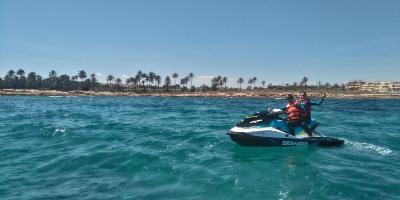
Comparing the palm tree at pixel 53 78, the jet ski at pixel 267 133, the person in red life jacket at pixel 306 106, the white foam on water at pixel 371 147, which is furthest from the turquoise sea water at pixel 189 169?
the palm tree at pixel 53 78

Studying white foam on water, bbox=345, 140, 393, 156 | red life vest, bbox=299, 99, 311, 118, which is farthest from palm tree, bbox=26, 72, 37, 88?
white foam on water, bbox=345, 140, 393, 156

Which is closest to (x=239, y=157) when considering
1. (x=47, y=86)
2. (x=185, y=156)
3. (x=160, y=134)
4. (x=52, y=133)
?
(x=185, y=156)

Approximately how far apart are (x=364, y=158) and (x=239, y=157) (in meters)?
4.68

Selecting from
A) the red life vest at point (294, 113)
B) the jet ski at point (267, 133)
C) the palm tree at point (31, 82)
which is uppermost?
Result: the palm tree at point (31, 82)

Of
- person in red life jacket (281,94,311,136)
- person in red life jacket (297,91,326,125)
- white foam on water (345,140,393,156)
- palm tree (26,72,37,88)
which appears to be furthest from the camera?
palm tree (26,72,37,88)

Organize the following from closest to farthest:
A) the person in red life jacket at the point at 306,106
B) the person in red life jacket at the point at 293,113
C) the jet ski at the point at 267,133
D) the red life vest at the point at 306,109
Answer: the jet ski at the point at 267,133, the person in red life jacket at the point at 293,113, the red life vest at the point at 306,109, the person in red life jacket at the point at 306,106

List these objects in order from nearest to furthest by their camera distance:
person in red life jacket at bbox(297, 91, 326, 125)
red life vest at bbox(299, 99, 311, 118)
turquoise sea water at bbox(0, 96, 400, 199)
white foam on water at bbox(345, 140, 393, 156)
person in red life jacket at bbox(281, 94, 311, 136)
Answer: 1. turquoise sea water at bbox(0, 96, 400, 199)
2. white foam on water at bbox(345, 140, 393, 156)
3. person in red life jacket at bbox(281, 94, 311, 136)
4. red life vest at bbox(299, 99, 311, 118)
5. person in red life jacket at bbox(297, 91, 326, 125)

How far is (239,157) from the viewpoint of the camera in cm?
1455

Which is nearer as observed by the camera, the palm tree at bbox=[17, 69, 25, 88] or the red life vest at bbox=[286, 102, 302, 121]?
the red life vest at bbox=[286, 102, 302, 121]

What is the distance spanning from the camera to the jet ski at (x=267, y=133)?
15609 millimetres

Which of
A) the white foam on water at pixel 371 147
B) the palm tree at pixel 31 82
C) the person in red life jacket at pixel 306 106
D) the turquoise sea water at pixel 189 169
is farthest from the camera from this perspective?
the palm tree at pixel 31 82

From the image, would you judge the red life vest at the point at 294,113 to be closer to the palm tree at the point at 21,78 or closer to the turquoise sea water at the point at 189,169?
the turquoise sea water at the point at 189,169

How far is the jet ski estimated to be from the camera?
15.6m

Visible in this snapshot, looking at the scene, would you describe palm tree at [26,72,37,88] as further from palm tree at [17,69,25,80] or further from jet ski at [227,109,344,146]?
jet ski at [227,109,344,146]
